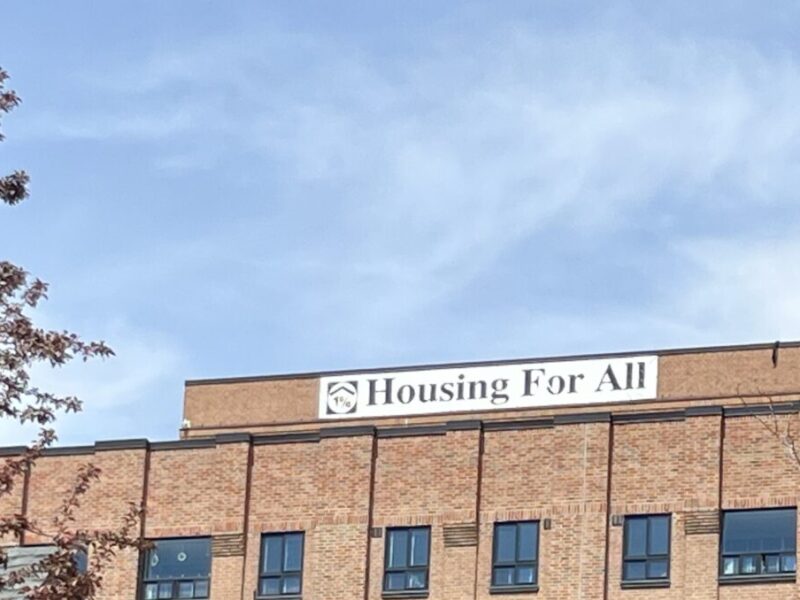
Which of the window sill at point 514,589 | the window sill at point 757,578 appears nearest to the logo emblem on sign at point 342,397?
the window sill at point 514,589

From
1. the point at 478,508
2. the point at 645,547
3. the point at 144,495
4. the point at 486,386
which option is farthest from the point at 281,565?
the point at 486,386

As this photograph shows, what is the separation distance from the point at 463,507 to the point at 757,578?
6677mm

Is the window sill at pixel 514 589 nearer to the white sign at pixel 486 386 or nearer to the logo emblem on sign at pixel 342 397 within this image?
the white sign at pixel 486 386

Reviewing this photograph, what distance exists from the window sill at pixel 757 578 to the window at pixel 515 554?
13.7 ft

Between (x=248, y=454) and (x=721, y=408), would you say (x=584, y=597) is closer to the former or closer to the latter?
(x=721, y=408)

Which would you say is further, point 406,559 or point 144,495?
point 144,495

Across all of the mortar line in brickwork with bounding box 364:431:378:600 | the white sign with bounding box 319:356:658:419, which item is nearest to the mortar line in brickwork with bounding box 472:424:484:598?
the mortar line in brickwork with bounding box 364:431:378:600

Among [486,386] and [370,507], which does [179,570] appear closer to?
[370,507]

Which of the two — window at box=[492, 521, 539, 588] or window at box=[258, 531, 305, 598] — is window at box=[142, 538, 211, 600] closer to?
window at box=[258, 531, 305, 598]

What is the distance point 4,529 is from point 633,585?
2600 cm

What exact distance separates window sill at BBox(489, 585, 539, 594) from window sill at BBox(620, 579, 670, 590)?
1918mm

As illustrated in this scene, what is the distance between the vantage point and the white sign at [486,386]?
60688mm

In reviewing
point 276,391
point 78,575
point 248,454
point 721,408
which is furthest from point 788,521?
point 78,575

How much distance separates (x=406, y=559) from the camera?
5272cm
